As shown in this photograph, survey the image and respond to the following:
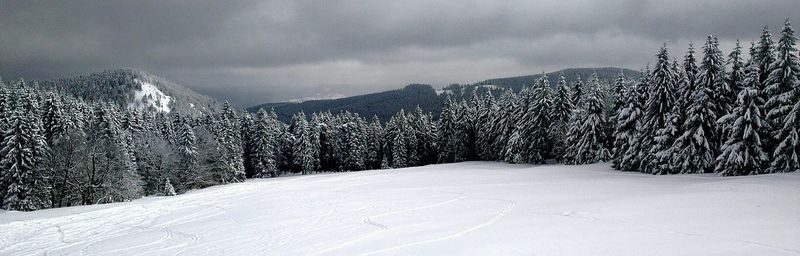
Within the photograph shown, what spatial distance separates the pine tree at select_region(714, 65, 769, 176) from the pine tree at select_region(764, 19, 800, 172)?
64 centimetres

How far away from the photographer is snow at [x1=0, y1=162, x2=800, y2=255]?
928 centimetres

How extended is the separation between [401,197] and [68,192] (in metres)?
40.1

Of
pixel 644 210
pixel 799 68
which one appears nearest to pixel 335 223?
pixel 644 210

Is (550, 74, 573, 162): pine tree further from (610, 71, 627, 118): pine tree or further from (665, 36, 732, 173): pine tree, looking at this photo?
(665, 36, 732, 173): pine tree

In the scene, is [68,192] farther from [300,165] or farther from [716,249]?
[716,249]

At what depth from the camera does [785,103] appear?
944 inches

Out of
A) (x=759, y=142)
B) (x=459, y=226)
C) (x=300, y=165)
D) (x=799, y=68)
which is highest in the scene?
(x=799, y=68)

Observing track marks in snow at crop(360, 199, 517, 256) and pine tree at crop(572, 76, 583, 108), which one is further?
pine tree at crop(572, 76, 583, 108)

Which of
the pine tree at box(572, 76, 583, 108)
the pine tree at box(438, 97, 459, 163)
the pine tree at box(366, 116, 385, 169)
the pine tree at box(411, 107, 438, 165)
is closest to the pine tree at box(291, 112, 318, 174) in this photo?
the pine tree at box(366, 116, 385, 169)

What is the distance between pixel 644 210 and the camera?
42.2ft

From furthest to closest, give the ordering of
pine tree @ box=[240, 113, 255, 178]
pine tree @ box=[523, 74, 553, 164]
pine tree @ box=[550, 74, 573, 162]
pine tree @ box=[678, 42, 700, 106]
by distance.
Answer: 1. pine tree @ box=[240, 113, 255, 178]
2. pine tree @ box=[523, 74, 553, 164]
3. pine tree @ box=[550, 74, 573, 162]
4. pine tree @ box=[678, 42, 700, 106]

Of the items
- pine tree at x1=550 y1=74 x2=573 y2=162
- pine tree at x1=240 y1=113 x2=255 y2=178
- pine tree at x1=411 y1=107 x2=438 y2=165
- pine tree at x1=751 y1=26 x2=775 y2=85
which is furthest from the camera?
pine tree at x1=411 y1=107 x2=438 y2=165

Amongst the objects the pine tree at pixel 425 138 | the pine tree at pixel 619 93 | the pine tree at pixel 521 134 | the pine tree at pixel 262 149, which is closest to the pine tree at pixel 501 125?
the pine tree at pixel 521 134

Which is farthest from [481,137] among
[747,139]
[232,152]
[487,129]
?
[747,139]
